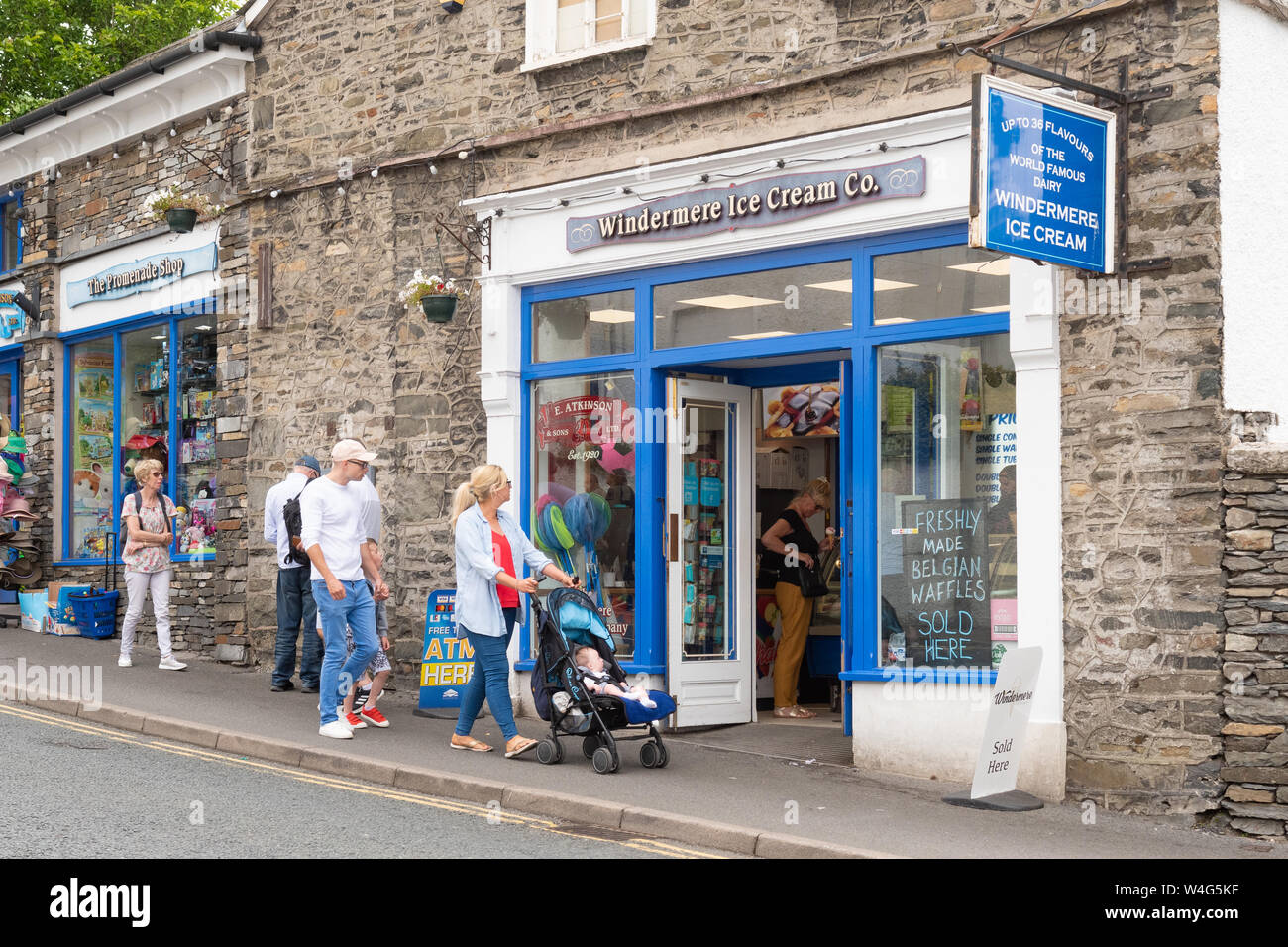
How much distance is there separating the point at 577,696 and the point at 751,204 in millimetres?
3769

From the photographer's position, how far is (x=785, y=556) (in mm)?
12219

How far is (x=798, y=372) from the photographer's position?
37.8ft

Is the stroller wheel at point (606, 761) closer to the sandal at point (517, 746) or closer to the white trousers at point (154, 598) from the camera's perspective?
the sandal at point (517, 746)

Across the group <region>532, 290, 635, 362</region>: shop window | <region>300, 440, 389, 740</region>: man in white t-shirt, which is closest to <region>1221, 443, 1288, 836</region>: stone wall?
<region>532, 290, 635, 362</region>: shop window

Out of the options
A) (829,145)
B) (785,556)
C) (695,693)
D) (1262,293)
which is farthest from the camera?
(785,556)

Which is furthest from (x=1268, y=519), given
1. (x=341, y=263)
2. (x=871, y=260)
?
(x=341, y=263)

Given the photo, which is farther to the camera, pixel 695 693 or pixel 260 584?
pixel 260 584

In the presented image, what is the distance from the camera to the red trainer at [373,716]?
10953 mm

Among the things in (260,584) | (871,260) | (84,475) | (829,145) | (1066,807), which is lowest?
(1066,807)

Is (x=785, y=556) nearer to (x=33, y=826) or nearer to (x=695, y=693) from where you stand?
(x=695, y=693)

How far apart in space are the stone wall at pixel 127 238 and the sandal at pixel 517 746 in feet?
18.0

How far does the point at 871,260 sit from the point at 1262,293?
2516 mm

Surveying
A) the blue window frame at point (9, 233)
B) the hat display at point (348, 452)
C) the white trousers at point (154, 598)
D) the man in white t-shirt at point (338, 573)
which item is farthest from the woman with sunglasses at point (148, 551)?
the blue window frame at point (9, 233)

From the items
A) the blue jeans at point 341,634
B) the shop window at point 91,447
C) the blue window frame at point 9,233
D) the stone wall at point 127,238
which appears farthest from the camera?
the blue window frame at point 9,233
